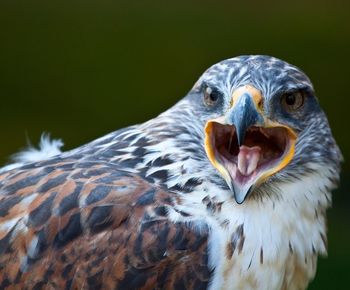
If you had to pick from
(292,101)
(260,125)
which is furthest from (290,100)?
(260,125)

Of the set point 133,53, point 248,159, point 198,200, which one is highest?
point 248,159

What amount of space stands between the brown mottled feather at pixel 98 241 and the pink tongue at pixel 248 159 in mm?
210

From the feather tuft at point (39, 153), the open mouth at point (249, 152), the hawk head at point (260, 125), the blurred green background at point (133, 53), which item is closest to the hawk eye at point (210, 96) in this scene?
the hawk head at point (260, 125)

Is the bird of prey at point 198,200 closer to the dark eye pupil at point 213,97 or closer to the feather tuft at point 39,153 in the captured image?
the dark eye pupil at point 213,97

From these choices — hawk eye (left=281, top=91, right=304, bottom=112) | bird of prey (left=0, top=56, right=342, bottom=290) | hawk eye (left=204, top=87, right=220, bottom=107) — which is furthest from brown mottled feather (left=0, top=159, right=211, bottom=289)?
hawk eye (left=281, top=91, right=304, bottom=112)

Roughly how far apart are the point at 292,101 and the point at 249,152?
23cm

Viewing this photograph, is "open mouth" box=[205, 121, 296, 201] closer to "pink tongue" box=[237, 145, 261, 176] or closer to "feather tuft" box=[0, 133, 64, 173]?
"pink tongue" box=[237, 145, 261, 176]

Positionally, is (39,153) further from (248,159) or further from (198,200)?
(248,159)

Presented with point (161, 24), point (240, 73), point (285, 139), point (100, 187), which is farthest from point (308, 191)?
point (161, 24)

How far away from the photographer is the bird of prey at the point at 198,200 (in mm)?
2900

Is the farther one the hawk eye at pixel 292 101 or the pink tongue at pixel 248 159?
the hawk eye at pixel 292 101

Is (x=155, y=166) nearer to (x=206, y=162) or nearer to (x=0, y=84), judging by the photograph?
(x=206, y=162)

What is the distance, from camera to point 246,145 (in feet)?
9.91

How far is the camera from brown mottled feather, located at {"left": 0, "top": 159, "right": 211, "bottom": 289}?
289cm
